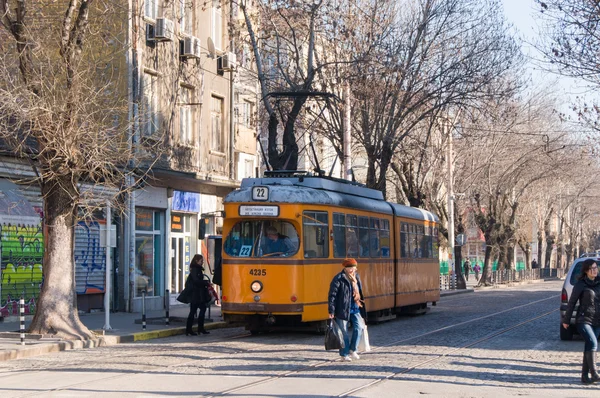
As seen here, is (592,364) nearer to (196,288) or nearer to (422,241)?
(196,288)

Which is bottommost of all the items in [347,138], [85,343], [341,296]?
[85,343]

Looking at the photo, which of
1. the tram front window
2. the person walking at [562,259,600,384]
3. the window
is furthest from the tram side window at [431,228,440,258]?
the person walking at [562,259,600,384]

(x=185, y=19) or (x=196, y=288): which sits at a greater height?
(x=185, y=19)

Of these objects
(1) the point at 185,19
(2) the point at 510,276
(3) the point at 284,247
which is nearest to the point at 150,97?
(1) the point at 185,19

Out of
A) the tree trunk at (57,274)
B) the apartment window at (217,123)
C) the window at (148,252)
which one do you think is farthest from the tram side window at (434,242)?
the tree trunk at (57,274)

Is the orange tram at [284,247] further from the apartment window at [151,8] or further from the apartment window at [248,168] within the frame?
the apartment window at [248,168]

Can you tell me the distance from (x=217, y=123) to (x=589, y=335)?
23.2 m

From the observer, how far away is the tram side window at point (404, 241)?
2641cm

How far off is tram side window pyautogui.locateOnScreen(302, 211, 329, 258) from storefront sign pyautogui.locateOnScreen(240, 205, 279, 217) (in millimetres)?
624

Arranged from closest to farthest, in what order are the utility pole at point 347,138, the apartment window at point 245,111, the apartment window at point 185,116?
the utility pole at point 347,138
the apartment window at point 185,116
the apartment window at point 245,111

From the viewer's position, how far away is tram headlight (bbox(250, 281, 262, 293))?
1944 centimetres

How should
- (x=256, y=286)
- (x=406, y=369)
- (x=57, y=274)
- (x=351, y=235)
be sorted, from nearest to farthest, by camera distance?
(x=406, y=369) < (x=57, y=274) < (x=256, y=286) < (x=351, y=235)

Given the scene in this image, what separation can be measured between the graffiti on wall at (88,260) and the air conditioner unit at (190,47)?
6931 mm

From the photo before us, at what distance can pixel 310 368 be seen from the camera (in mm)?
14305
